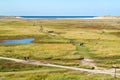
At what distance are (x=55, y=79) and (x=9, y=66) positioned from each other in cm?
1331

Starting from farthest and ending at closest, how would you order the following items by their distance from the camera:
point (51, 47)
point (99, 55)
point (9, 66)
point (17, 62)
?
1. point (51, 47)
2. point (99, 55)
3. point (17, 62)
4. point (9, 66)

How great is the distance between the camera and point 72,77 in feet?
150

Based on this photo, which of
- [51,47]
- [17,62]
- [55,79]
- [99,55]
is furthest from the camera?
[51,47]

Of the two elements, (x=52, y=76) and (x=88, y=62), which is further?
(x=88, y=62)

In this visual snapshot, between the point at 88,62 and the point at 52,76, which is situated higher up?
the point at 52,76

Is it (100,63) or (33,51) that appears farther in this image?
(33,51)

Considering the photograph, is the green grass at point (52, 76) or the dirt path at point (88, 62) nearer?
the green grass at point (52, 76)

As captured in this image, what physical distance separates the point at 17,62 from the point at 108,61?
64.0 ft

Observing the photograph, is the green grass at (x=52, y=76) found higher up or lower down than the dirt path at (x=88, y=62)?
higher up

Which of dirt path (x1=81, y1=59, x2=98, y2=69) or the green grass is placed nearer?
the green grass

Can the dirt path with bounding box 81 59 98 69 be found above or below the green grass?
below

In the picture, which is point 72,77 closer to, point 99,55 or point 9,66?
point 9,66

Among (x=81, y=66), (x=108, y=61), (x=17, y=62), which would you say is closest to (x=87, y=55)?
(x=108, y=61)

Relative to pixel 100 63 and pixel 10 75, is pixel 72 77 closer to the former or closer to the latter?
pixel 10 75
